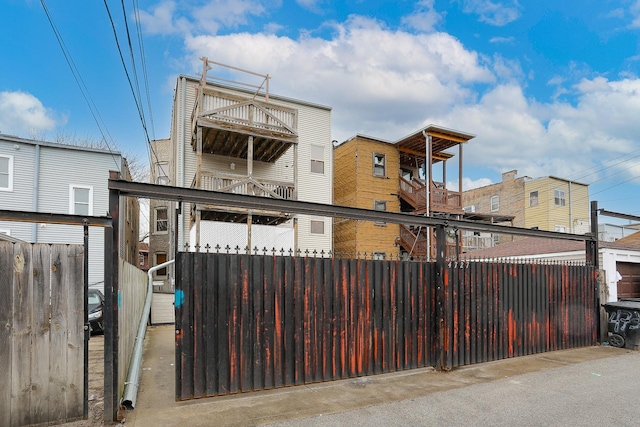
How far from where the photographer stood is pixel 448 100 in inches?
612

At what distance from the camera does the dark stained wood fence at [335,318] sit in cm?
514

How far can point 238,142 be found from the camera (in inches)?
618

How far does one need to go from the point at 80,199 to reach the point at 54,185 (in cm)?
101

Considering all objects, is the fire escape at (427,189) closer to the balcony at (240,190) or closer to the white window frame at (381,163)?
the white window frame at (381,163)

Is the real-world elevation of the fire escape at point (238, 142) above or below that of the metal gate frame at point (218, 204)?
above

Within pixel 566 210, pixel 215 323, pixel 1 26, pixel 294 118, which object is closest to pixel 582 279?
pixel 215 323

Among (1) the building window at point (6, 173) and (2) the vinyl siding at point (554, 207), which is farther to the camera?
(2) the vinyl siding at point (554, 207)

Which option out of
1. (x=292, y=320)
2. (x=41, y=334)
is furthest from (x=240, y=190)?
(x=41, y=334)

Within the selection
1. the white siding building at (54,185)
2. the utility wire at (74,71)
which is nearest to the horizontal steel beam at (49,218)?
the utility wire at (74,71)

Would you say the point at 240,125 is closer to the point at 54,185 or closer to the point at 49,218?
the point at 54,185

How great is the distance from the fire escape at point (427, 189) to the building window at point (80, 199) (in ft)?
47.2

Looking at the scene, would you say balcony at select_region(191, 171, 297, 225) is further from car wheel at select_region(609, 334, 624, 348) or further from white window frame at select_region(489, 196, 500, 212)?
white window frame at select_region(489, 196, 500, 212)

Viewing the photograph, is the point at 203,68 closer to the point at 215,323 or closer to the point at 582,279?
the point at 215,323

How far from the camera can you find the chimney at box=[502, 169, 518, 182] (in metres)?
30.9
